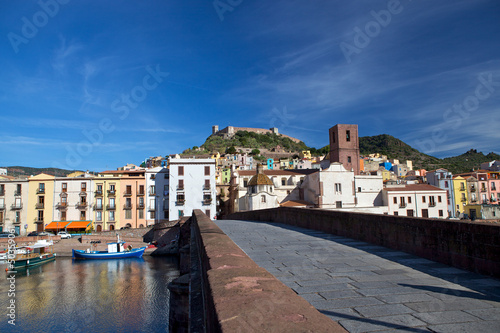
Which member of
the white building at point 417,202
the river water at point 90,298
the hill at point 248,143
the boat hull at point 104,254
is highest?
the hill at point 248,143

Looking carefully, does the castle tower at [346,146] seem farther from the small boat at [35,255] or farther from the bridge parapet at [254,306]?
the bridge parapet at [254,306]

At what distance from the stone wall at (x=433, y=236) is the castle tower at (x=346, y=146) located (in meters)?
45.2

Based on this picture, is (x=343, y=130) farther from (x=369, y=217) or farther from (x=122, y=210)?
(x=369, y=217)

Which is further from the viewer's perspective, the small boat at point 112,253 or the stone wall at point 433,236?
the small boat at point 112,253

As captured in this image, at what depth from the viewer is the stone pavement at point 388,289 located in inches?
133

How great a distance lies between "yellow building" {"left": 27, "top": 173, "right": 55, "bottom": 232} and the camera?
4616 centimetres

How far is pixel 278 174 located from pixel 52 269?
3367 cm

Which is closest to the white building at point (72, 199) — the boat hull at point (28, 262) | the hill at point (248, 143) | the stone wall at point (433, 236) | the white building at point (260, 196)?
the boat hull at point (28, 262)

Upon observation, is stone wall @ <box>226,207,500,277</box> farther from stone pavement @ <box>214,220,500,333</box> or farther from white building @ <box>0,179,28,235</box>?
white building @ <box>0,179,28,235</box>

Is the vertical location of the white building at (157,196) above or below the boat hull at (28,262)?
above

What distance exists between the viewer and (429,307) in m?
3.79

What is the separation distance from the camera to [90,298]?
953 inches

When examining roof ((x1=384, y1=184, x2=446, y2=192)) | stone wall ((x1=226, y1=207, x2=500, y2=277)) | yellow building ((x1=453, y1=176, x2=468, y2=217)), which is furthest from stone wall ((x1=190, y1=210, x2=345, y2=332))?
yellow building ((x1=453, y1=176, x2=468, y2=217))

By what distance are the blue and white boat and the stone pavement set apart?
37.0 metres
